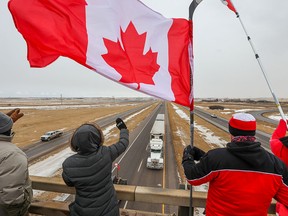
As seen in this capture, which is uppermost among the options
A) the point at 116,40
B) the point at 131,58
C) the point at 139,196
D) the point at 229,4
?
the point at 229,4

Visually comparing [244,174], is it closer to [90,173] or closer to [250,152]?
[250,152]

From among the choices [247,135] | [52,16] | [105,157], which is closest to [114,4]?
[52,16]

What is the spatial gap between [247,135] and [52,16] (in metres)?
3.06

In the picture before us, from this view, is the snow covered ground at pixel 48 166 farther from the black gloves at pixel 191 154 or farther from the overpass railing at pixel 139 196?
the black gloves at pixel 191 154

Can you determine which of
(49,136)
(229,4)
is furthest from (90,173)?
(49,136)

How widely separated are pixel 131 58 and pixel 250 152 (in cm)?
228

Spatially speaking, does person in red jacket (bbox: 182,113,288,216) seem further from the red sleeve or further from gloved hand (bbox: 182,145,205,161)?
the red sleeve

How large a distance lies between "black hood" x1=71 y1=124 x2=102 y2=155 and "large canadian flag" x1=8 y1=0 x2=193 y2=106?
1029 mm

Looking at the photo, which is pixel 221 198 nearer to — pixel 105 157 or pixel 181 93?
pixel 105 157

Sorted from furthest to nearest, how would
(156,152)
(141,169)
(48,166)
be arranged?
(156,152), (48,166), (141,169)

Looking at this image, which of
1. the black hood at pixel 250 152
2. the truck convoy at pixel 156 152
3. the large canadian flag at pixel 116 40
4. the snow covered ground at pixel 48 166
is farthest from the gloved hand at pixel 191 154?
the snow covered ground at pixel 48 166

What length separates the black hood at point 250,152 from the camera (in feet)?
6.57

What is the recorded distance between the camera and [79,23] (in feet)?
10.5

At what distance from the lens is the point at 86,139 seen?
7.81 ft
